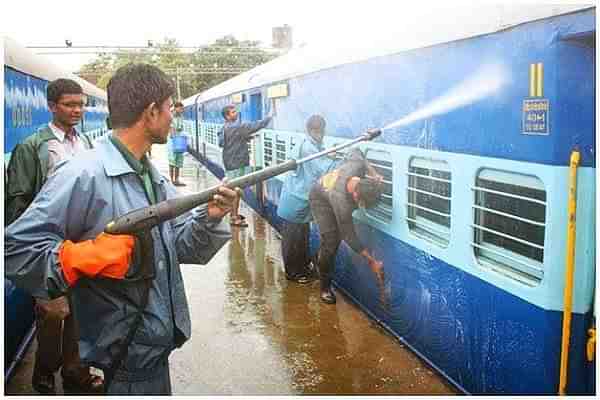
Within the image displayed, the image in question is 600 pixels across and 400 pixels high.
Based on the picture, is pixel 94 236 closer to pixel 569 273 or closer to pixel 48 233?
pixel 48 233

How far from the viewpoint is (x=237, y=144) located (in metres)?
5.66

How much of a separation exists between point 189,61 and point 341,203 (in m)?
1.42

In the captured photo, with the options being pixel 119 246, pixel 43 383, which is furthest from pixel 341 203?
pixel 119 246

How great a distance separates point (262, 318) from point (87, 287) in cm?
245

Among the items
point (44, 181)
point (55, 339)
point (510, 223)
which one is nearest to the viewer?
point (510, 223)

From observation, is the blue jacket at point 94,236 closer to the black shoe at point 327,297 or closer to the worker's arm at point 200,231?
the worker's arm at point 200,231

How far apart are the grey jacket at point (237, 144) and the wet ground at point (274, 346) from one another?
29 cm

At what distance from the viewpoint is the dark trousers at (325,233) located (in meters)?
4.68

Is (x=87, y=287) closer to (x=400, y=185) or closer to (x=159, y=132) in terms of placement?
(x=159, y=132)

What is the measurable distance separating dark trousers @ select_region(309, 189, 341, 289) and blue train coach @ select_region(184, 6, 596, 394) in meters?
0.25

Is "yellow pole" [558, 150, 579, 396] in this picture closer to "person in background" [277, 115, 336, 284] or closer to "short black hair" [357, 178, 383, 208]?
"short black hair" [357, 178, 383, 208]

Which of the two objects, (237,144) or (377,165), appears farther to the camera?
(237,144)

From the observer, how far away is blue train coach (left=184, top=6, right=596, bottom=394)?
2518 millimetres

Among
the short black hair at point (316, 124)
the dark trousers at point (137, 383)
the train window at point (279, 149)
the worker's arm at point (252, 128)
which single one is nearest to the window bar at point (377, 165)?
the short black hair at point (316, 124)
